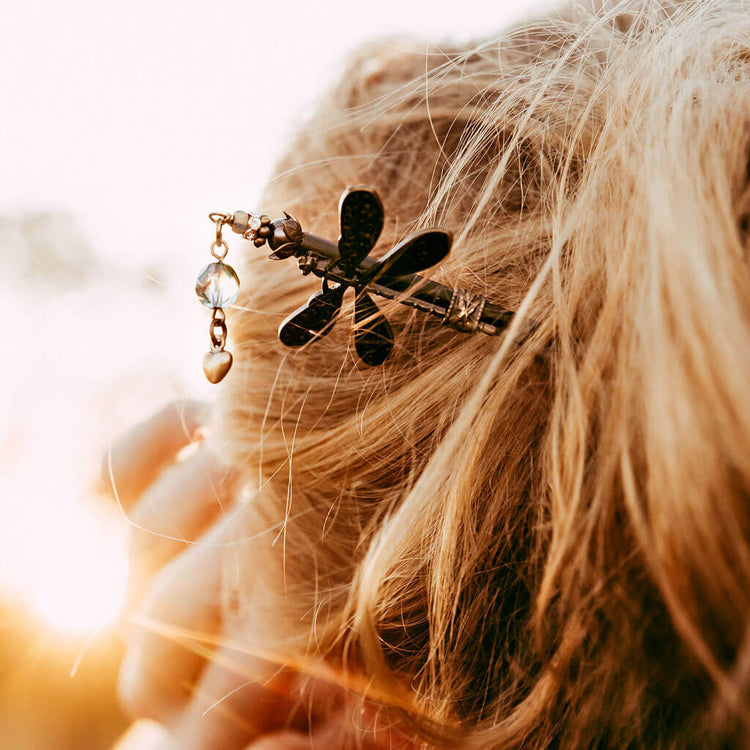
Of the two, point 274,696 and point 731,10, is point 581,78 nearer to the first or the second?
point 731,10

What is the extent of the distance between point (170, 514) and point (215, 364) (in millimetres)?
570

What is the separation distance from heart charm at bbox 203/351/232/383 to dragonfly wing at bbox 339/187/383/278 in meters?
0.11

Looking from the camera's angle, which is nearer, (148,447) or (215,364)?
(215,364)

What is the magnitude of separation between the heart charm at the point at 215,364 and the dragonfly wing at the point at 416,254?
0.43 ft

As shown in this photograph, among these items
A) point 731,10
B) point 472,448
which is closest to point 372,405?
point 472,448

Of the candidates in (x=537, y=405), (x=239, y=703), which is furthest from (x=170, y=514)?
(x=537, y=405)

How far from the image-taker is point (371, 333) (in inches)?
16.8

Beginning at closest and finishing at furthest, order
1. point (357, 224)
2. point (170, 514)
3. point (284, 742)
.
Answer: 1. point (357, 224)
2. point (284, 742)
3. point (170, 514)

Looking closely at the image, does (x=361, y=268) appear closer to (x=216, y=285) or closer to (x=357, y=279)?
(x=357, y=279)

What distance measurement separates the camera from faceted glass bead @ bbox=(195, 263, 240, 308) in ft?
1.38

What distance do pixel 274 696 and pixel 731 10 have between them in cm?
84

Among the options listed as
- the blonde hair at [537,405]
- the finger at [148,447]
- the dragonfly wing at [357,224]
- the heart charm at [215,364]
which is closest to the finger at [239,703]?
the blonde hair at [537,405]

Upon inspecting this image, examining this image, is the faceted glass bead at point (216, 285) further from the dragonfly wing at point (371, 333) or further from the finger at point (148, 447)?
the finger at point (148, 447)

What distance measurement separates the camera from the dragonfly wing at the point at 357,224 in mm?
350
